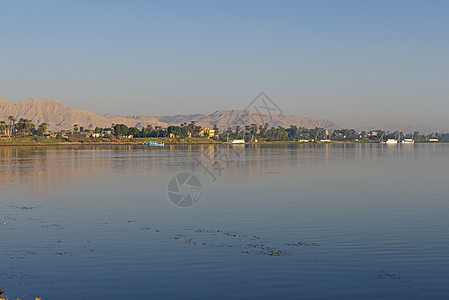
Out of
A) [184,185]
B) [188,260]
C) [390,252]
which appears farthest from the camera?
[184,185]

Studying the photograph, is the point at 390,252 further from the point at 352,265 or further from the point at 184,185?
the point at 184,185

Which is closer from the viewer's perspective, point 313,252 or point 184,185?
point 313,252

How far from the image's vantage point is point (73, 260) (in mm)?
24297

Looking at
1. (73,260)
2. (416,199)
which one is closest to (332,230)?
(73,260)

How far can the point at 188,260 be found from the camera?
24234 mm

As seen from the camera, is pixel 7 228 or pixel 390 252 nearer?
pixel 390 252

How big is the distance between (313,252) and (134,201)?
25.8m

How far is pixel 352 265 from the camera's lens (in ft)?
76.0

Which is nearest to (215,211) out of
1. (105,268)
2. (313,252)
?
→ (313,252)

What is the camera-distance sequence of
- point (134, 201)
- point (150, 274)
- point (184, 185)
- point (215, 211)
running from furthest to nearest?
point (184, 185) < point (134, 201) < point (215, 211) < point (150, 274)

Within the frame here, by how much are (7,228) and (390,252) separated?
25.3 m

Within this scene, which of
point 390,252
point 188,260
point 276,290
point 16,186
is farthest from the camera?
point 16,186

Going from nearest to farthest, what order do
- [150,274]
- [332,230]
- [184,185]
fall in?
[150,274]
[332,230]
[184,185]

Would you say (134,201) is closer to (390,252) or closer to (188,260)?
(188,260)
